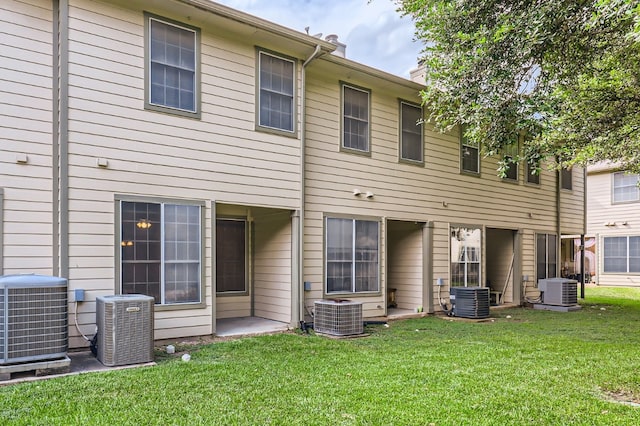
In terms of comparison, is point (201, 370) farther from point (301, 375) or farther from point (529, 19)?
point (529, 19)

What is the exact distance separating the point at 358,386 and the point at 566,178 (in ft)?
41.7

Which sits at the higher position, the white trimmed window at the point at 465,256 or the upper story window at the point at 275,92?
the upper story window at the point at 275,92

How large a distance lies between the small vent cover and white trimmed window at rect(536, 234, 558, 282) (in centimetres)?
791

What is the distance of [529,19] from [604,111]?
97.5 inches

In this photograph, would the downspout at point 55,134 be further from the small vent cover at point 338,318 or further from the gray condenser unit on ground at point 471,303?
the gray condenser unit on ground at point 471,303

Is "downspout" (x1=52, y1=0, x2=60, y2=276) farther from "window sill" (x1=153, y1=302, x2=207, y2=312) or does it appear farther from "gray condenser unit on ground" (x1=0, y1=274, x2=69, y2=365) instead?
"window sill" (x1=153, y1=302, x2=207, y2=312)

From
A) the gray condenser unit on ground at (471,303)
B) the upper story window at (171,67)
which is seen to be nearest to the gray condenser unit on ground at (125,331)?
the upper story window at (171,67)

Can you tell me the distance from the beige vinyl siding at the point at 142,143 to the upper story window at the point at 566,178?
1040 cm

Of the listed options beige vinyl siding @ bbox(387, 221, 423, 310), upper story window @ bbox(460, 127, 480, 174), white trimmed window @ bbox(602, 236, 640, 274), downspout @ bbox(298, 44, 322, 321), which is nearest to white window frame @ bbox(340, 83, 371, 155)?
downspout @ bbox(298, 44, 322, 321)

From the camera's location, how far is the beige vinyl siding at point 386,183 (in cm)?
842

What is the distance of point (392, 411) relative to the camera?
3.82m

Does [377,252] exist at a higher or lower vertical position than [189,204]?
lower

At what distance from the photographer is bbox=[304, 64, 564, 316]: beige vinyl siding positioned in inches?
332

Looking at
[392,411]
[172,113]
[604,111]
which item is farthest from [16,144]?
[604,111]
